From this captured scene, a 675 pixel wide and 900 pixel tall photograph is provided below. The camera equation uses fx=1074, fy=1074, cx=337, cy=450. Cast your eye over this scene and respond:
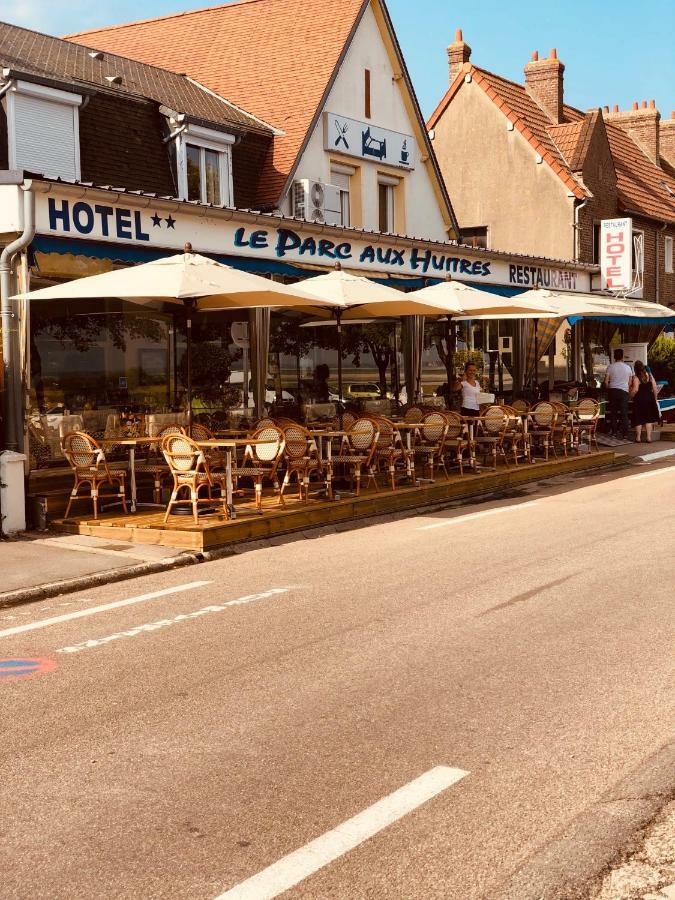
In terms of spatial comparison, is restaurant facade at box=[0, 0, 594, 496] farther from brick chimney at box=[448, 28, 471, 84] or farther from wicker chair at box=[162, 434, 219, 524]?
brick chimney at box=[448, 28, 471, 84]

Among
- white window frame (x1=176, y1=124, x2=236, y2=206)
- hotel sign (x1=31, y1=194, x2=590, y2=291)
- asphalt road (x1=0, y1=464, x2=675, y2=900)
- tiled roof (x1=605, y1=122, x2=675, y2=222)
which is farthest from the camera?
tiled roof (x1=605, y1=122, x2=675, y2=222)

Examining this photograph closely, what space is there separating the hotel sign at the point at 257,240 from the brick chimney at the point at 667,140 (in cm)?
2128

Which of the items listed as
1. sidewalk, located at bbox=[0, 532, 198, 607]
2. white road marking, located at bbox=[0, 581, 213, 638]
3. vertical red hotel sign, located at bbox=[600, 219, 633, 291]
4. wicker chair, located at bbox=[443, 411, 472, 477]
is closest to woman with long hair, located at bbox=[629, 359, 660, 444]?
vertical red hotel sign, located at bbox=[600, 219, 633, 291]

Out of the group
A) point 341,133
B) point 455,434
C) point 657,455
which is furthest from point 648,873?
point 341,133

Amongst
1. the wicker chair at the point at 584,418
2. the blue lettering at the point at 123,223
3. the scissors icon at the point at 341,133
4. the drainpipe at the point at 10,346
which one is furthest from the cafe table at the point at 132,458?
the scissors icon at the point at 341,133

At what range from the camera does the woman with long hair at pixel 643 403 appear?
74.1 feet

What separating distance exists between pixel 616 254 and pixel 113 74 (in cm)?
1416

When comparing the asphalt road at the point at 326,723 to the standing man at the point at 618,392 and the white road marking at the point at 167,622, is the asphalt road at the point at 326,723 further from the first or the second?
the standing man at the point at 618,392

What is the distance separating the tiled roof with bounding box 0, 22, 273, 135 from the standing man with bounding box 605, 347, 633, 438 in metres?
8.77

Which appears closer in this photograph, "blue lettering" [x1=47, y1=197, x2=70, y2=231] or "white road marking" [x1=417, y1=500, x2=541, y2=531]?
"white road marking" [x1=417, y1=500, x2=541, y2=531]

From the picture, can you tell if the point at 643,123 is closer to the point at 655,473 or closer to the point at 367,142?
the point at 367,142

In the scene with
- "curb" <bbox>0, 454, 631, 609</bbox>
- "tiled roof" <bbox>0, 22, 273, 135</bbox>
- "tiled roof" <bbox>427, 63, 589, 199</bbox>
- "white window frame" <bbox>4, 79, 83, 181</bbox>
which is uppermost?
"tiled roof" <bbox>427, 63, 589, 199</bbox>

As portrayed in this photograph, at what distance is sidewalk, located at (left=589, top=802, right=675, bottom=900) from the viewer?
3574mm

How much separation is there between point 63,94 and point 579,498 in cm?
1031
